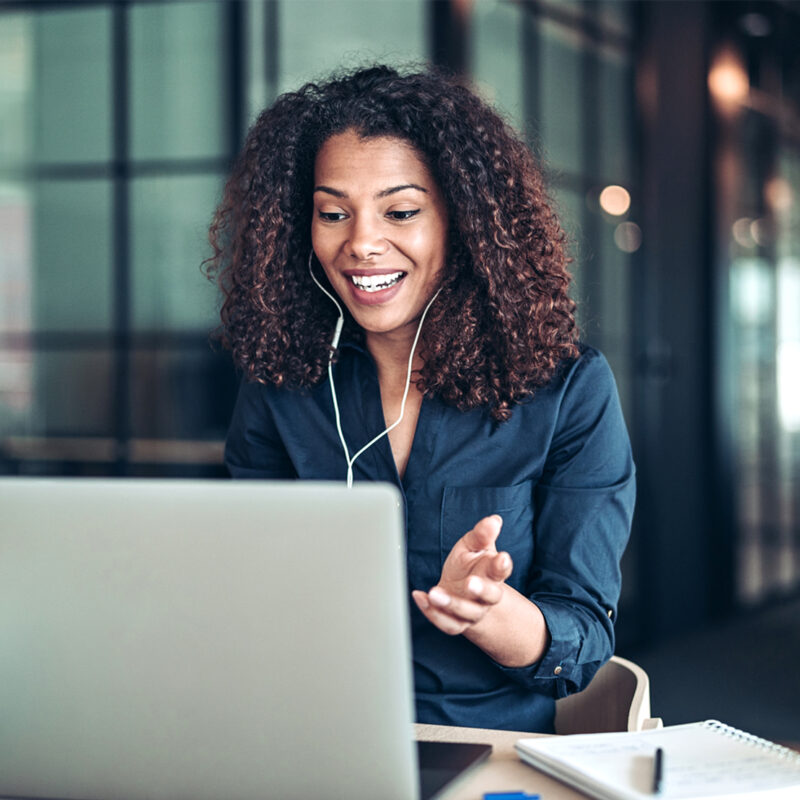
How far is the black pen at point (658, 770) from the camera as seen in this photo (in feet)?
2.67

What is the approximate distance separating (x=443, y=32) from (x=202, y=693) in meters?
2.88

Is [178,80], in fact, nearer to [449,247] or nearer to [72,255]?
[72,255]

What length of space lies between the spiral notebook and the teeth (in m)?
0.67

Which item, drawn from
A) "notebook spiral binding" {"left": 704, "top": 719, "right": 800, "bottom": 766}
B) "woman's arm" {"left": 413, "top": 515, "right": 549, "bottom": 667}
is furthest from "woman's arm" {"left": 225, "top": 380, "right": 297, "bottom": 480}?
"notebook spiral binding" {"left": 704, "top": 719, "right": 800, "bottom": 766}

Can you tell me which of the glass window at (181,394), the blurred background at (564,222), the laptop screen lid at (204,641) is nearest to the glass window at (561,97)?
the blurred background at (564,222)

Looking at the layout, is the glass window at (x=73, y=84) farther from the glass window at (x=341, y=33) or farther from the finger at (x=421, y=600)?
the finger at (x=421, y=600)

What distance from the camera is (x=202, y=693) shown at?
2.48 feet

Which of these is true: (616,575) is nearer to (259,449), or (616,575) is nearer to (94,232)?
(259,449)

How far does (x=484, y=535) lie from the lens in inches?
39.1

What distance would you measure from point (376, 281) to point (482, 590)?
607 millimetres

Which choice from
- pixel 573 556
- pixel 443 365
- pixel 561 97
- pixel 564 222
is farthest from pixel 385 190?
pixel 561 97

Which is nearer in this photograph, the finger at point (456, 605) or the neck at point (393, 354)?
the finger at point (456, 605)

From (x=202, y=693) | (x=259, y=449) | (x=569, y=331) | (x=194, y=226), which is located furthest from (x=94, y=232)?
(x=202, y=693)

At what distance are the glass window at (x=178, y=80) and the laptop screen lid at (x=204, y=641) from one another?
276cm
